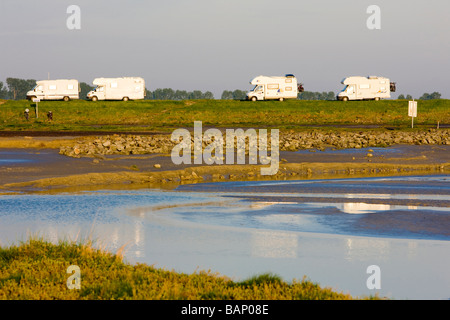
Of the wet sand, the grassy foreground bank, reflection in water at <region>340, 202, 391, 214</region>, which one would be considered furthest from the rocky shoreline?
the grassy foreground bank

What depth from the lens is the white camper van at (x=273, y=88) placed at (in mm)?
83250

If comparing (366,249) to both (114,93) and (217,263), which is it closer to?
(217,263)

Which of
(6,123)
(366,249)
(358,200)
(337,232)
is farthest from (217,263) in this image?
(6,123)

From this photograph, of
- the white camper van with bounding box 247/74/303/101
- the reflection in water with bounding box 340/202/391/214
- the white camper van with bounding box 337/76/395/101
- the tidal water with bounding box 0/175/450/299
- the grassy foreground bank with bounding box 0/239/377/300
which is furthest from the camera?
the white camper van with bounding box 337/76/395/101

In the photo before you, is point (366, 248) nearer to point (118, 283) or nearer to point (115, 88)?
point (118, 283)

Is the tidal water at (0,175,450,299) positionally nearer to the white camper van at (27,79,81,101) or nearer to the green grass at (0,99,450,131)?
the green grass at (0,99,450,131)

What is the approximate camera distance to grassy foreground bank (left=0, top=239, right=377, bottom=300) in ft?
29.9

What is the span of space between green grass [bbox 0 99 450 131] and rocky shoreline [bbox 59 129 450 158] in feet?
57.3

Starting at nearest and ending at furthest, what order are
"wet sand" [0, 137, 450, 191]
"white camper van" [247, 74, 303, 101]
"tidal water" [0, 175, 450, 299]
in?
"tidal water" [0, 175, 450, 299], "wet sand" [0, 137, 450, 191], "white camper van" [247, 74, 303, 101]

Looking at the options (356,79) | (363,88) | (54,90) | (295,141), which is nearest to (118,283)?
(295,141)

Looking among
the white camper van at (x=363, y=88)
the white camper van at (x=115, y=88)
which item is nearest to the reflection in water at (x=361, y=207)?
the white camper van at (x=363, y=88)

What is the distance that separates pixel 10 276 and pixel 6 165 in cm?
2029

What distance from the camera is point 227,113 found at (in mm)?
73688

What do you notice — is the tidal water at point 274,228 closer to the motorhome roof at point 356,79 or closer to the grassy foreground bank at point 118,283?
the grassy foreground bank at point 118,283
